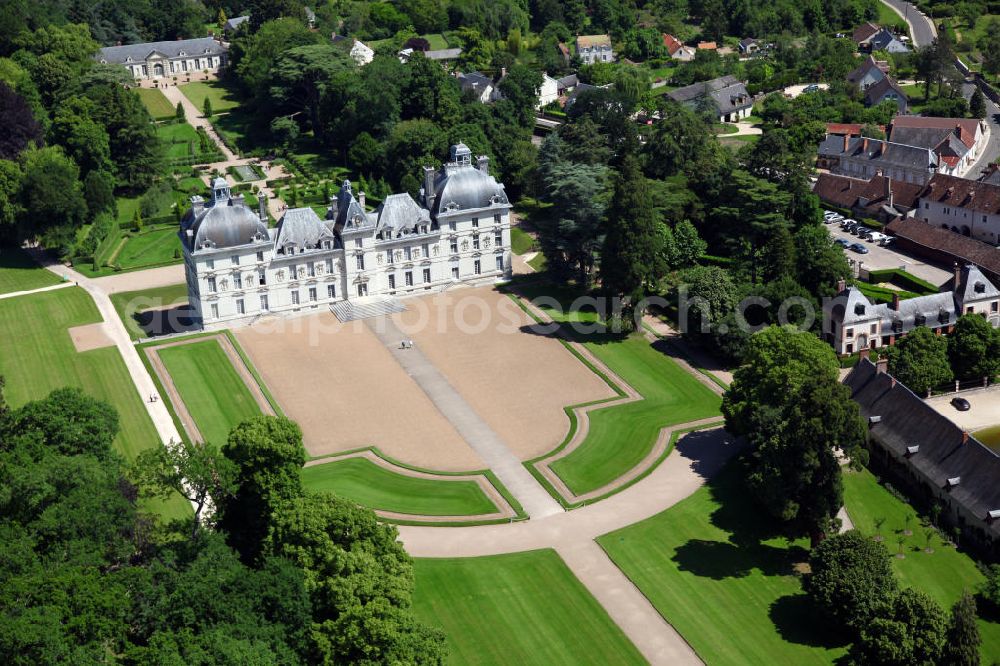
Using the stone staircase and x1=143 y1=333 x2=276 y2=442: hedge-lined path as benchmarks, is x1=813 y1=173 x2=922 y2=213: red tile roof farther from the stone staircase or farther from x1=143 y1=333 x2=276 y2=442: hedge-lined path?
x1=143 y1=333 x2=276 y2=442: hedge-lined path

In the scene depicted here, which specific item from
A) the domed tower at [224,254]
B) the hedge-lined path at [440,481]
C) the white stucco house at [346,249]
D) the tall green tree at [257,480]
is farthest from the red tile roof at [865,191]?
the tall green tree at [257,480]

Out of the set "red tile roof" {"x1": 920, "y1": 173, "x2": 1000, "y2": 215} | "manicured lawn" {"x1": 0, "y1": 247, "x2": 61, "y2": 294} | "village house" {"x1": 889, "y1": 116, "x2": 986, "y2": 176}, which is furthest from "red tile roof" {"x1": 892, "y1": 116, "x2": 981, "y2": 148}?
"manicured lawn" {"x1": 0, "y1": 247, "x2": 61, "y2": 294}

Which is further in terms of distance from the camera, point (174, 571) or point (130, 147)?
point (130, 147)

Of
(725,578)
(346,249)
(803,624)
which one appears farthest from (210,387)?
(803,624)

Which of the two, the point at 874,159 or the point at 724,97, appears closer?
the point at 874,159

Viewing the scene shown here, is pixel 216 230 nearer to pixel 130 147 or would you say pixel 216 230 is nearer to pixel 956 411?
pixel 130 147

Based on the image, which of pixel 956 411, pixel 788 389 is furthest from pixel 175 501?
pixel 956 411

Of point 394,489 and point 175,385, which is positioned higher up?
point 175,385

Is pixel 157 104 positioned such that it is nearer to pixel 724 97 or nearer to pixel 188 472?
pixel 724 97
